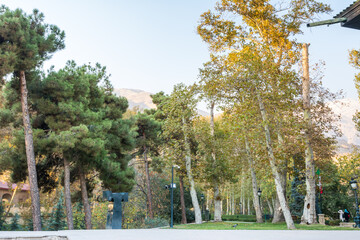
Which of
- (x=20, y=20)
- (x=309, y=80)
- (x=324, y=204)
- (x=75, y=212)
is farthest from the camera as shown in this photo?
(x=324, y=204)

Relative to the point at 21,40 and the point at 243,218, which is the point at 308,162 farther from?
the point at 243,218

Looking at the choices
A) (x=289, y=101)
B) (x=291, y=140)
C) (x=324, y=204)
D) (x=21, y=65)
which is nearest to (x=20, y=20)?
(x=21, y=65)

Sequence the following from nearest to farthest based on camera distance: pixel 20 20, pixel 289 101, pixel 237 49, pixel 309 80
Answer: pixel 20 20, pixel 289 101, pixel 309 80, pixel 237 49

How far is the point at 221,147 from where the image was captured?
29.4m

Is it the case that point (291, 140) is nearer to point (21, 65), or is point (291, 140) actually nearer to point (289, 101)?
point (289, 101)

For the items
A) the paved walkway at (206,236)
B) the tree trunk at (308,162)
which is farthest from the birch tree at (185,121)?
the paved walkway at (206,236)

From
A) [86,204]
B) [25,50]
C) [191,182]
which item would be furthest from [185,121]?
[25,50]

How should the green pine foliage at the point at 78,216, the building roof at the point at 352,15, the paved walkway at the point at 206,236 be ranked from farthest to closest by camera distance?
1. the green pine foliage at the point at 78,216
2. the paved walkway at the point at 206,236
3. the building roof at the point at 352,15

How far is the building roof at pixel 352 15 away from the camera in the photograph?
7734mm

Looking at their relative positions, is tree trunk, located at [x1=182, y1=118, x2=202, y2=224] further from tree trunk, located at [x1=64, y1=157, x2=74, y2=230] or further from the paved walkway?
the paved walkway

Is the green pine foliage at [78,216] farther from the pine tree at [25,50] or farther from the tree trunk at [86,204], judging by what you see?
the pine tree at [25,50]

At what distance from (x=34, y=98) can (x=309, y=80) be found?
16170 mm

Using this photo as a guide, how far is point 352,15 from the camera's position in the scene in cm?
790

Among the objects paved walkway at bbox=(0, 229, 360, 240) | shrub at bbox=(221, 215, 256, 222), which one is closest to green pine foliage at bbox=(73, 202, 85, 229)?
paved walkway at bbox=(0, 229, 360, 240)
